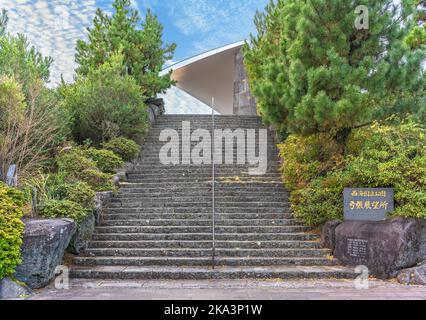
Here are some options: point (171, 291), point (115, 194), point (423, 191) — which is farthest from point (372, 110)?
point (115, 194)

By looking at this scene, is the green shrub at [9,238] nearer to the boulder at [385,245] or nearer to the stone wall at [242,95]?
the boulder at [385,245]

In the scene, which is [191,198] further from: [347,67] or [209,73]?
[209,73]

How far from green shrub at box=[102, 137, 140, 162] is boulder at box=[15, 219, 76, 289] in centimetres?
484

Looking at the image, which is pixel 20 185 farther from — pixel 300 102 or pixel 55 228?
pixel 300 102

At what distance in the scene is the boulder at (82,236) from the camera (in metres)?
6.20

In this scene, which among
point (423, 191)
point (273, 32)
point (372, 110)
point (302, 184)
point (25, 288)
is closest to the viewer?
point (25, 288)

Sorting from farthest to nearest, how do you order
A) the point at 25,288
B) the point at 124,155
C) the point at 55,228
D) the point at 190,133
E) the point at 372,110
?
the point at 190,133, the point at 124,155, the point at 372,110, the point at 55,228, the point at 25,288

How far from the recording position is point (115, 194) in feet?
27.5

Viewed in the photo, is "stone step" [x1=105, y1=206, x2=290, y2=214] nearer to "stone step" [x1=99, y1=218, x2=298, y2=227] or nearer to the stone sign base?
"stone step" [x1=99, y1=218, x2=298, y2=227]

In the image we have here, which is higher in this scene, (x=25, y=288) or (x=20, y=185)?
(x=20, y=185)

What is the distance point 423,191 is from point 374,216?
2.59ft

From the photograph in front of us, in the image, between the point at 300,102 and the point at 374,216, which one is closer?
the point at 374,216

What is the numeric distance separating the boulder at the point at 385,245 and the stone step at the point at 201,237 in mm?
994

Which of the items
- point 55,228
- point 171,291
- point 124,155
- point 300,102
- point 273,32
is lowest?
point 171,291
